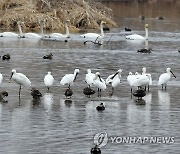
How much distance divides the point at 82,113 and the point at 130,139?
320 cm

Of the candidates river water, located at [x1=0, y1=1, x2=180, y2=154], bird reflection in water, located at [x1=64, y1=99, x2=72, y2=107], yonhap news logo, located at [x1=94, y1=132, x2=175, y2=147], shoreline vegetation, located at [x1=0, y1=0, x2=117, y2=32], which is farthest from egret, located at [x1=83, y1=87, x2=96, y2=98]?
shoreline vegetation, located at [x1=0, y1=0, x2=117, y2=32]

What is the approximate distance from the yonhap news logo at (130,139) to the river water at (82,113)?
1.1 inches

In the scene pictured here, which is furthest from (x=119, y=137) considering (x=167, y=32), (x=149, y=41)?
(x=167, y=32)

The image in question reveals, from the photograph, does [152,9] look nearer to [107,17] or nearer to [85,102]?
[107,17]

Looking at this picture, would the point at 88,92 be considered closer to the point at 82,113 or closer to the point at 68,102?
the point at 68,102

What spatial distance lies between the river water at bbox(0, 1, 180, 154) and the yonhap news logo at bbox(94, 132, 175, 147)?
0.03 m

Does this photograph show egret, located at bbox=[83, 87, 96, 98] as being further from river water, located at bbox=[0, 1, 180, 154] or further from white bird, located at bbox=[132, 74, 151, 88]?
white bird, located at bbox=[132, 74, 151, 88]

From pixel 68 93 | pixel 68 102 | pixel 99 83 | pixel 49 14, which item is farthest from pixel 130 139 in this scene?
pixel 49 14

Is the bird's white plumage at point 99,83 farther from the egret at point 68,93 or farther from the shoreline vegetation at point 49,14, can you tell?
the shoreline vegetation at point 49,14

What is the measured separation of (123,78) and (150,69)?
12.1 feet

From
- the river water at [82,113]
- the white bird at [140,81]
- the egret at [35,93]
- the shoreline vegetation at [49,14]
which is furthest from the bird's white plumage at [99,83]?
the shoreline vegetation at [49,14]

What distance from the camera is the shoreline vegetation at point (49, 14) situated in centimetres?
5300

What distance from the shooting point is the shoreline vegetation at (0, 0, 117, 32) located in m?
53.0

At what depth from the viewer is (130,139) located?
1631 cm
